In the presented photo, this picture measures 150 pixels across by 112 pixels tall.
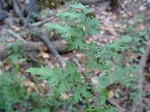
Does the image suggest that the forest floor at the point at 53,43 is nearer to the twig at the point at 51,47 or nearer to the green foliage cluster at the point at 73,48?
the twig at the point at 51,47

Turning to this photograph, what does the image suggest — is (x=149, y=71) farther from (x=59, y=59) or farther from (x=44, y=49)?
(x=44, y=49)

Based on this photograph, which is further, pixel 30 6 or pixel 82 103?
pixel 30 6

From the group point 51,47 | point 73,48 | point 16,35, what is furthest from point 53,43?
point 73,48

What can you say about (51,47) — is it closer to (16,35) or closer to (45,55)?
(45,55)

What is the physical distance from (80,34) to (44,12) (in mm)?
4827

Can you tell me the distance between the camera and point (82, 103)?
457cm

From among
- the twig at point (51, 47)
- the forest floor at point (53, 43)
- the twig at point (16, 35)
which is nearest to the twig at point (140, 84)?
the forest floor at point (53, 43)

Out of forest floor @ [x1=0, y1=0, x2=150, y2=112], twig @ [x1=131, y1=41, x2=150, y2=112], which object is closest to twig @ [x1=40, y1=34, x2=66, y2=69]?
forest floor @ [x1=0, y1=0, x2=150, y2=112]

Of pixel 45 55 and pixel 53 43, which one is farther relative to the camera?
pixel 53 43

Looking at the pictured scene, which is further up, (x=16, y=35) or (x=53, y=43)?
(x=16, y=35)

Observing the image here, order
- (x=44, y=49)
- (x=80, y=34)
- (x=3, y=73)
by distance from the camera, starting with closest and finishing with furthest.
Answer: (x=80, y=34), (x=3, y=73), (x=44, y=49)

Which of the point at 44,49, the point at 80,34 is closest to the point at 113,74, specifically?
the point at 44,49

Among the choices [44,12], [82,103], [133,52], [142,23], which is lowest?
[82,103]

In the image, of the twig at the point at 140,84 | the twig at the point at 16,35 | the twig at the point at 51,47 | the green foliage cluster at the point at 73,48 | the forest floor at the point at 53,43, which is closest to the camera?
the green foliage cluster at the point at 73,48
